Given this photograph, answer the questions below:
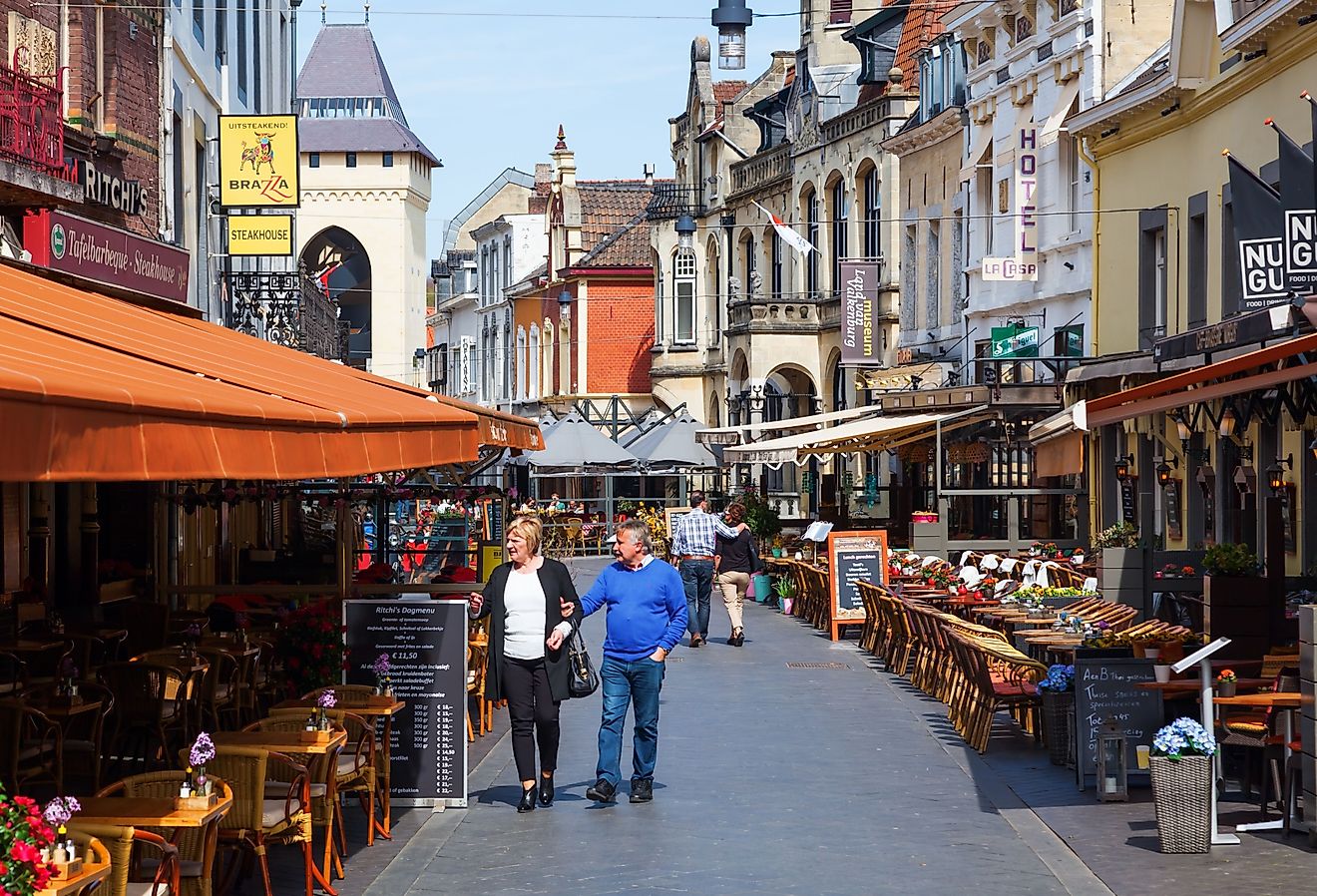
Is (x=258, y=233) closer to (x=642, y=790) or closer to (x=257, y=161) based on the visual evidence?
(x=257, y=161)

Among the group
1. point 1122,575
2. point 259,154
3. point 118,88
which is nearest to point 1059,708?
point 1122,575

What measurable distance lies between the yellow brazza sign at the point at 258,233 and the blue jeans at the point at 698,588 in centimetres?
882

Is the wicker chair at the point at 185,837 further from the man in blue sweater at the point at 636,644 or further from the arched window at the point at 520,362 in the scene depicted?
the arched window at the point at 520,362

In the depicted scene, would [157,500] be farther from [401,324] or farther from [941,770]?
[401,324]

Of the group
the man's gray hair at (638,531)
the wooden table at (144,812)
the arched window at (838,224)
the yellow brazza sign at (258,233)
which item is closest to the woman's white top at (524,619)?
the man's gray hair at (638,531)

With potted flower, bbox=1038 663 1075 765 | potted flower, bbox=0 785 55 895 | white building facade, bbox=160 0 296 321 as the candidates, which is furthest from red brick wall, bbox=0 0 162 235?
potted flower, bbox=0 785 55 895

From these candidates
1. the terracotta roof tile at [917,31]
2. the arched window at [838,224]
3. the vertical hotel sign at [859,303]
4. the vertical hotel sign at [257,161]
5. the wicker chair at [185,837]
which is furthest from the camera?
the arched window at [838,224]

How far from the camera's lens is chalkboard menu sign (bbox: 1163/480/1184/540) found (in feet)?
81.7

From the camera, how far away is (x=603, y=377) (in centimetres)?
6694

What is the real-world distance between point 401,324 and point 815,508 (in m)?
45.4

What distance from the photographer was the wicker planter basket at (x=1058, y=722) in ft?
44.2

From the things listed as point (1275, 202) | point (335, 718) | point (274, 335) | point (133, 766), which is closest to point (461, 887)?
point (335, 718)

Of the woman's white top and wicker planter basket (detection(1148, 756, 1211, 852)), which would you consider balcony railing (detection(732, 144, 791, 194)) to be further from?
wicker planter basket (detection(1148, 756, 1211, 852))

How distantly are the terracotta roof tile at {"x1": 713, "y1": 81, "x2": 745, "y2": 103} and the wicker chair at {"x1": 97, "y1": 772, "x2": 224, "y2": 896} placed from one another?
169ft
